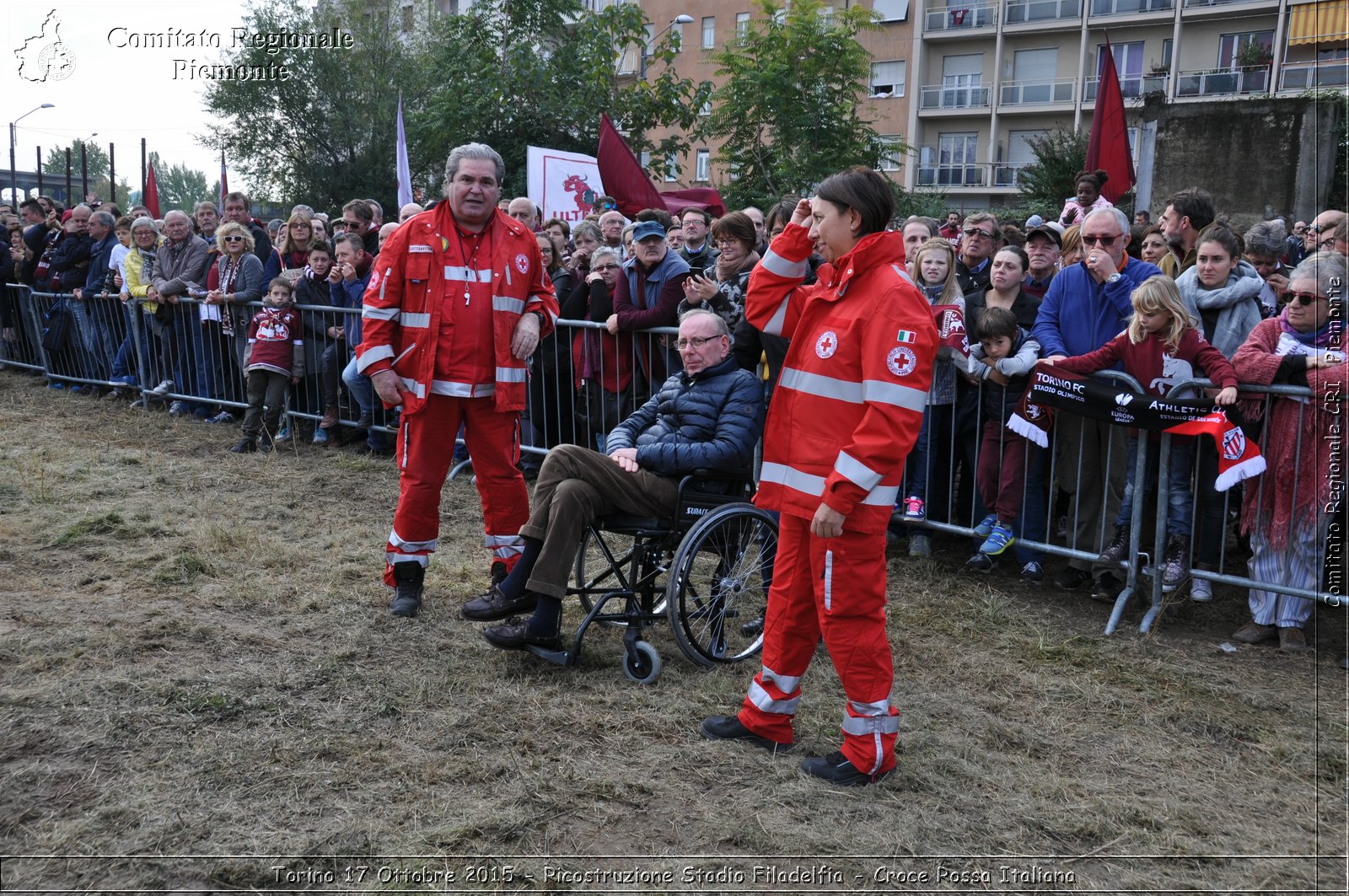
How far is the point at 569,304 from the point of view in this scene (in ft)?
26.0

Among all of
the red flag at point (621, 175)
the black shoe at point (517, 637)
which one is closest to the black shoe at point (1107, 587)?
the black shoe at point (517, 637)

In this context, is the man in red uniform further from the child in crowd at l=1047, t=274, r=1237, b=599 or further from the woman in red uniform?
the child in crowd at l=1047, t=274, r=1237, b=599

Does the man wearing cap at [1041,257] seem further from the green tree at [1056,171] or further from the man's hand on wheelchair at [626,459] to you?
the green tree at [1056,171]

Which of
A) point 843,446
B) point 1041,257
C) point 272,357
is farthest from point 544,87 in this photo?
point 843,446

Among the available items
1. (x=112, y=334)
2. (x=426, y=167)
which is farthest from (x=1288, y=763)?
(x=426, y=167)

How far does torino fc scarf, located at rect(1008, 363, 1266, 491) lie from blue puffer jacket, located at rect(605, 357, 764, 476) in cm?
179

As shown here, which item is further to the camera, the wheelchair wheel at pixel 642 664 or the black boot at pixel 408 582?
the black boot at pixel 408 582

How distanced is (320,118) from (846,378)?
1429 inches

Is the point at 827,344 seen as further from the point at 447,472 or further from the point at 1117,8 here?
the point at 1117,8

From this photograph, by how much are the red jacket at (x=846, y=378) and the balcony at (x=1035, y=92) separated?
42387 millimetres

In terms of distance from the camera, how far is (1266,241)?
6434 mm

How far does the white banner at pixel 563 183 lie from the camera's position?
501 inches

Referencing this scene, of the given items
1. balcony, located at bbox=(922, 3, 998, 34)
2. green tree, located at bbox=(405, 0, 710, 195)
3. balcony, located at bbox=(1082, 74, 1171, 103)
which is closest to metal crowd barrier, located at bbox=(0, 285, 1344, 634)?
green tree, located at bbox=(405, 0, 710, 195)

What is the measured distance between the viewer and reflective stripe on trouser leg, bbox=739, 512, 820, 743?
3.74 metres
